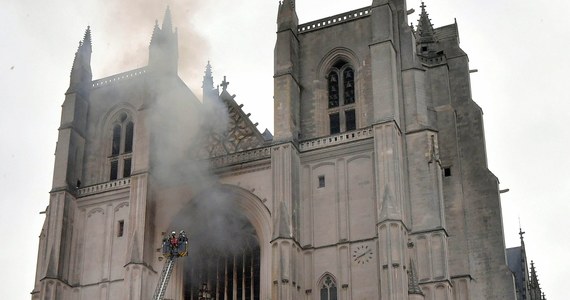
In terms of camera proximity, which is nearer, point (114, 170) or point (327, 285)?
point (327, 285)

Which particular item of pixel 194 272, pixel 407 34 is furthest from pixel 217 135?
pixel 407 34

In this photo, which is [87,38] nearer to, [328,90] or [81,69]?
[81,69]

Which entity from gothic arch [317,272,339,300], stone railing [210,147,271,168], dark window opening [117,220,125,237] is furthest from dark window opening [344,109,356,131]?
dark window opening [117,220,125,237]

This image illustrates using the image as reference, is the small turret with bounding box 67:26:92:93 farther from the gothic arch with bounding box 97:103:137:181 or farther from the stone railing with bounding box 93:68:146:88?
the gothic arch with bounding box 97:103:137:181

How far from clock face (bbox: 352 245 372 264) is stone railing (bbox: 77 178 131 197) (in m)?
10.8

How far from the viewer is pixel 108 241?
130 ft

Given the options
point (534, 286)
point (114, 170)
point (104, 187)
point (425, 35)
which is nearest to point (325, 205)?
point (104, 187)

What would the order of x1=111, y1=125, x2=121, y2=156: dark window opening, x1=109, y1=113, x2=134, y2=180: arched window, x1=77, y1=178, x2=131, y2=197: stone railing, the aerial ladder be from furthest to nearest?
x1=111, y1=125, x2=121, y2=156: dark window opening → x1=109, y1=113, x2=134, y2=180: arched window → x1=77, y1=178, x2=131, y2=197: stone railing → the aerial ladder

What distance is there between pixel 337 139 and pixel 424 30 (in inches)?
415

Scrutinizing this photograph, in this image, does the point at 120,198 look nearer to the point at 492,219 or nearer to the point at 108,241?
the point at 108,241

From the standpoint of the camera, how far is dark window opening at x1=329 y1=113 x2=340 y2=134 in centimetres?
3834

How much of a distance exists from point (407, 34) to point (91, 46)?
50.0 feet

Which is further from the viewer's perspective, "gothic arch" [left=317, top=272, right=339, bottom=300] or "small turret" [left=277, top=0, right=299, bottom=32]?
"small turret" [left=277, top=0, right=299, bottom=32]

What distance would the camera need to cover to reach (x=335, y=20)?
40.1 m
